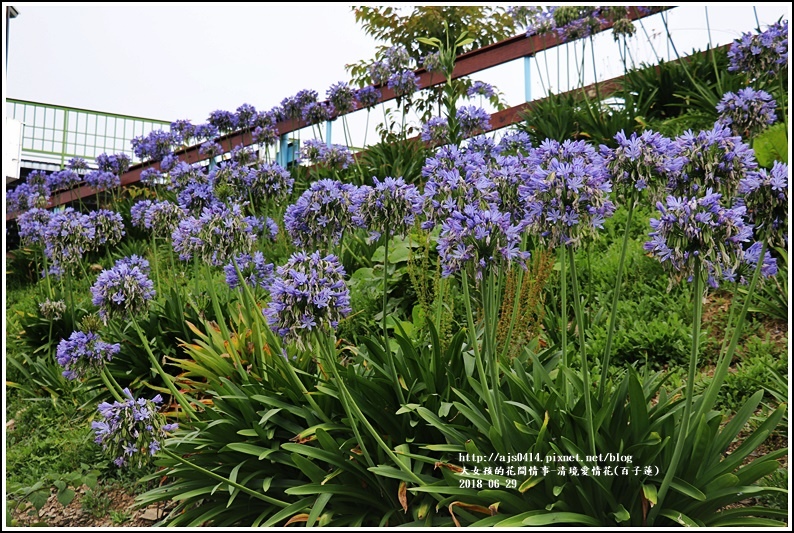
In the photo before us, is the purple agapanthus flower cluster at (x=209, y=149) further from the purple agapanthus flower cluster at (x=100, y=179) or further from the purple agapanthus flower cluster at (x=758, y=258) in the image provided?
the purple agapanthus flower cluster at (x=758, y=258)

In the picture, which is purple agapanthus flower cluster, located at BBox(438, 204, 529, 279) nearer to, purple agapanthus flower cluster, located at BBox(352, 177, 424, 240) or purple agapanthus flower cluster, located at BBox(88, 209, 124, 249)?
purple agapanthus flower cluster, located at BBox(352, 177, 424, 240)

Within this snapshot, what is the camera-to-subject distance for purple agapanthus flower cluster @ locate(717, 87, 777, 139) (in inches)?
149

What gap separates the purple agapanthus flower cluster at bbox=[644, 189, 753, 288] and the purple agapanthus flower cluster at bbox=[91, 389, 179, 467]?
8.13 feet

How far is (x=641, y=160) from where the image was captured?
2.77 meters

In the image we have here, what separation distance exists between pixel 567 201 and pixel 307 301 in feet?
A: 3.72

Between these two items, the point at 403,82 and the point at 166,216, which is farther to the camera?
the point at 403,82

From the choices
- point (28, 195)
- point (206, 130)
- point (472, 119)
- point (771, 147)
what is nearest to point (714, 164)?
point (472, 119)

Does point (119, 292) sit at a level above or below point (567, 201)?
below

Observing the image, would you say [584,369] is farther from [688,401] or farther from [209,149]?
[209,149]

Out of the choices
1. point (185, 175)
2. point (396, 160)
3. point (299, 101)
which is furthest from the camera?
point (299, 101)

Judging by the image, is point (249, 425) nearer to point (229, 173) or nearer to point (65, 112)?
point (229, 173)

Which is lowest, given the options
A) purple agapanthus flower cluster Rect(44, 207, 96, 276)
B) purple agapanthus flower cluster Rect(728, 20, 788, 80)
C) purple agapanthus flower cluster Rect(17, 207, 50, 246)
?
purple agapanthus flower cluster Rect(44, 207, 96, 276)

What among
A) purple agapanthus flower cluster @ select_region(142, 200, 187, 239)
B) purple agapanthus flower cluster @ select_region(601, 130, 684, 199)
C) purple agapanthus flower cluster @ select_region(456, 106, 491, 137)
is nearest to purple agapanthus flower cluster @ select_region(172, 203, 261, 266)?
purple agapanthus flower cluster @ select_region(142, 200, 187, 239)

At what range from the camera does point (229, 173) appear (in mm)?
5480
